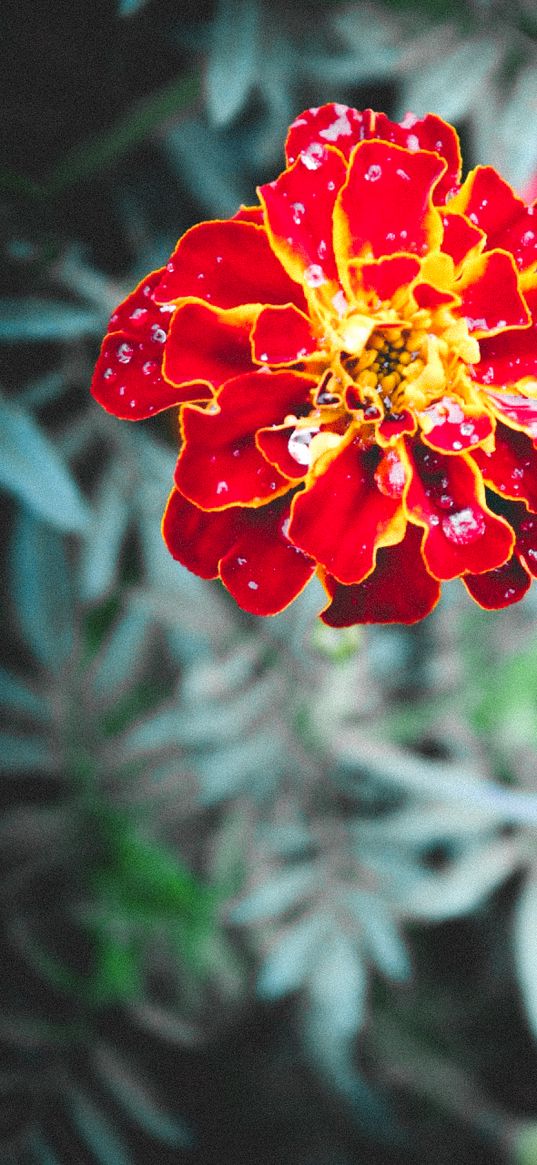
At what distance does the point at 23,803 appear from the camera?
1147mm

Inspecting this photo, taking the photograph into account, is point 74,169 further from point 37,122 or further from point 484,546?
point 484,546

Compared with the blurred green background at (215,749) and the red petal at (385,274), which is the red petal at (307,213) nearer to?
the red petal at (385,274)

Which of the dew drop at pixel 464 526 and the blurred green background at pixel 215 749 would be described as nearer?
the dew drop at pixel 464 526

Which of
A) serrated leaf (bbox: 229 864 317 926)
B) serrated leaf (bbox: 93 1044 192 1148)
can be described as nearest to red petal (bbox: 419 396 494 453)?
serrated leaf (bbox: 229 864 317 926)

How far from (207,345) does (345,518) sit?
0.37 ft

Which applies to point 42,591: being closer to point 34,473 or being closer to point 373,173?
point 34,473

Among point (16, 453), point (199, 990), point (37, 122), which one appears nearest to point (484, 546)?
point (16, 453)

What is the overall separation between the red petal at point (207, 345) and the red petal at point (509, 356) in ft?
0.41

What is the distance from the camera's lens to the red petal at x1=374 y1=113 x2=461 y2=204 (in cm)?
49

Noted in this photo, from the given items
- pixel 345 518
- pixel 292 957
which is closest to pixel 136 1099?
pixel 292 957

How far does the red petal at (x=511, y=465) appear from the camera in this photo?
47 cm

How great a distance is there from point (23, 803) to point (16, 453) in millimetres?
581

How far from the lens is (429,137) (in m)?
0.50

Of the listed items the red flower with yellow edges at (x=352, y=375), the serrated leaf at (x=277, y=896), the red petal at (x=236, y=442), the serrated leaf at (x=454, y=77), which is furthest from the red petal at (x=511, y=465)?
the serrated leaf at (x=277, y=896)
